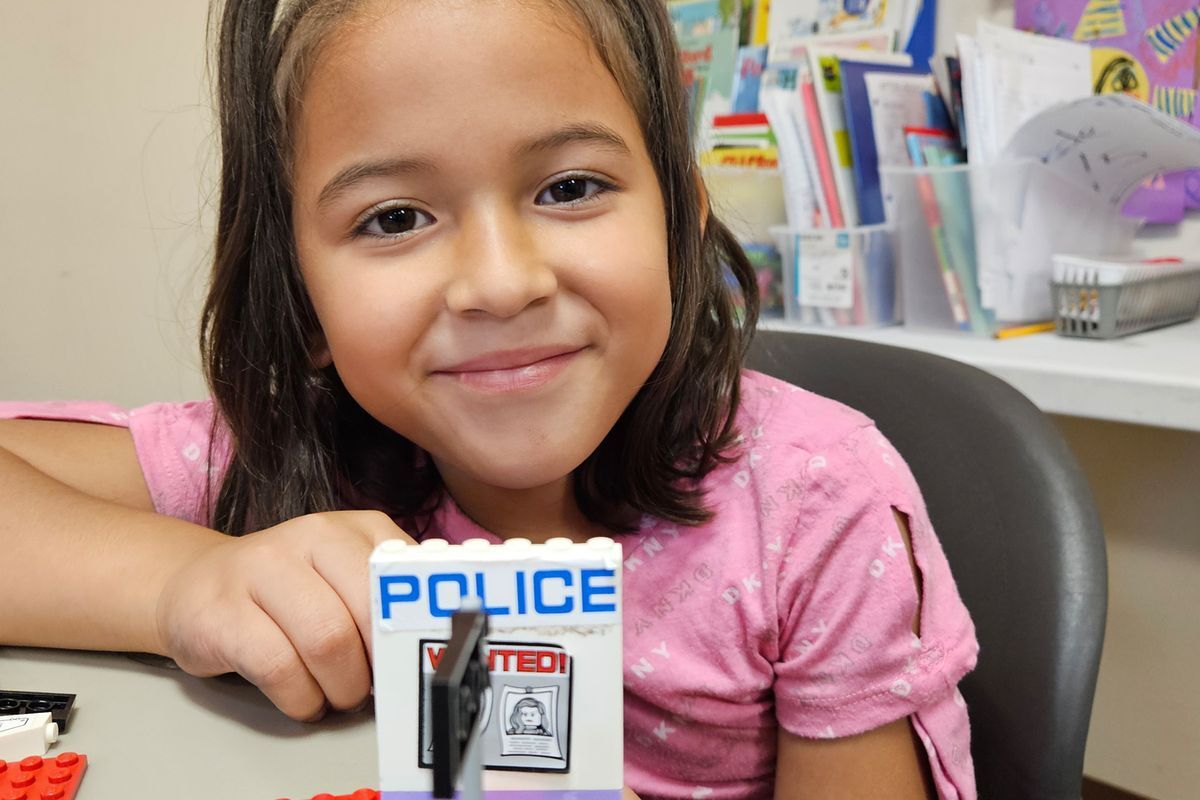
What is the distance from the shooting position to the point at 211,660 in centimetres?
47

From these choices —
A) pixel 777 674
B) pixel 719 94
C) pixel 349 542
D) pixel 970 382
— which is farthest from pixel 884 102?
pixel 349 542

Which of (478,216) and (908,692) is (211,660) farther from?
(908,692)

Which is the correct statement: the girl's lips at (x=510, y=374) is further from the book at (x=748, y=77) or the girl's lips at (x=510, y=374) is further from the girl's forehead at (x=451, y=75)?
the book at (x=748, y=77)

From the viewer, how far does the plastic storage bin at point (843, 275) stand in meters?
1.25

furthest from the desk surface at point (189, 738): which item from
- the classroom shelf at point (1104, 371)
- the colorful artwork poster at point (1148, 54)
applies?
the colorful artwork poster at point (1148, 54)

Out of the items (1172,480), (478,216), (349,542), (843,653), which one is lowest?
(1172,480)

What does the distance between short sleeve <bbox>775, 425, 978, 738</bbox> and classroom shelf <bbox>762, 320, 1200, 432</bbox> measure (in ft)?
0.82

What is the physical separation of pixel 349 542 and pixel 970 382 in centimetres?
44

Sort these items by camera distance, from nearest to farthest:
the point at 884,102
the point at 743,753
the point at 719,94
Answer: the point at 743,753
the point at 884,102
the point at 719,94

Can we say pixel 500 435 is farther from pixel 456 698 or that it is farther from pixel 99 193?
pixel 99 193

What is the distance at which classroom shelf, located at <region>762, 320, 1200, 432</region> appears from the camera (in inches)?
34.4

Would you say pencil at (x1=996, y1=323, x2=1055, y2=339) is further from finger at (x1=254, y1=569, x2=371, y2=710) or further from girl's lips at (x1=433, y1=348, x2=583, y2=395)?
finger at (x1=254, y1=569, x2=371, y2=710)

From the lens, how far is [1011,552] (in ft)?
2.14

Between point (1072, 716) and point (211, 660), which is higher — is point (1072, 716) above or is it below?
below
